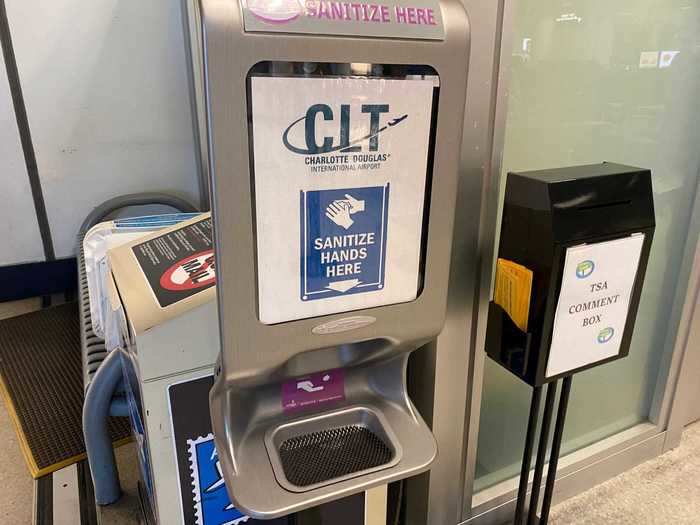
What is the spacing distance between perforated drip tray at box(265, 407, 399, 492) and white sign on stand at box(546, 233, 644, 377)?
378 millimetres

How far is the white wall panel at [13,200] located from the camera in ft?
7.16

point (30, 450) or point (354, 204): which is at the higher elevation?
point (354, 204)

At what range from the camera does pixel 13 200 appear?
2.30 metres

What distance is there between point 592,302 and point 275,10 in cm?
77

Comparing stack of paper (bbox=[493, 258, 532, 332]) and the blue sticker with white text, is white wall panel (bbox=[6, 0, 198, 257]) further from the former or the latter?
stack of paper (bbox=[493, 258, 532, 332])

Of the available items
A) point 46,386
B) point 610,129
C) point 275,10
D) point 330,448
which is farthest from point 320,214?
point 46,386

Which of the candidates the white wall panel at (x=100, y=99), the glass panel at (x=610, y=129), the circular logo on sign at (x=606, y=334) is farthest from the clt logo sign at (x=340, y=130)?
the white wall panel at (x=100, y=99)

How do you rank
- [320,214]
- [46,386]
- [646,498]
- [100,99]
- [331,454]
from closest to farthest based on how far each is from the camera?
[320,214], [331,454], [646,498], [46,386], [100,99]

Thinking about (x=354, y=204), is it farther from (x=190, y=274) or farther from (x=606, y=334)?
(x=606, y=334)

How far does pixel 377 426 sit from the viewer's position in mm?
878

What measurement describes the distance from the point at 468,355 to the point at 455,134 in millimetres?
616

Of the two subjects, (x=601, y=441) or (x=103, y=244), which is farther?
(x=601, y=441)

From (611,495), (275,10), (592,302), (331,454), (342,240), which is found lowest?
(611,495)

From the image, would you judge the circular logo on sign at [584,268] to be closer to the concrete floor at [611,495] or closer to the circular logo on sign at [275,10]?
the circular logo on sign at [275,10]
